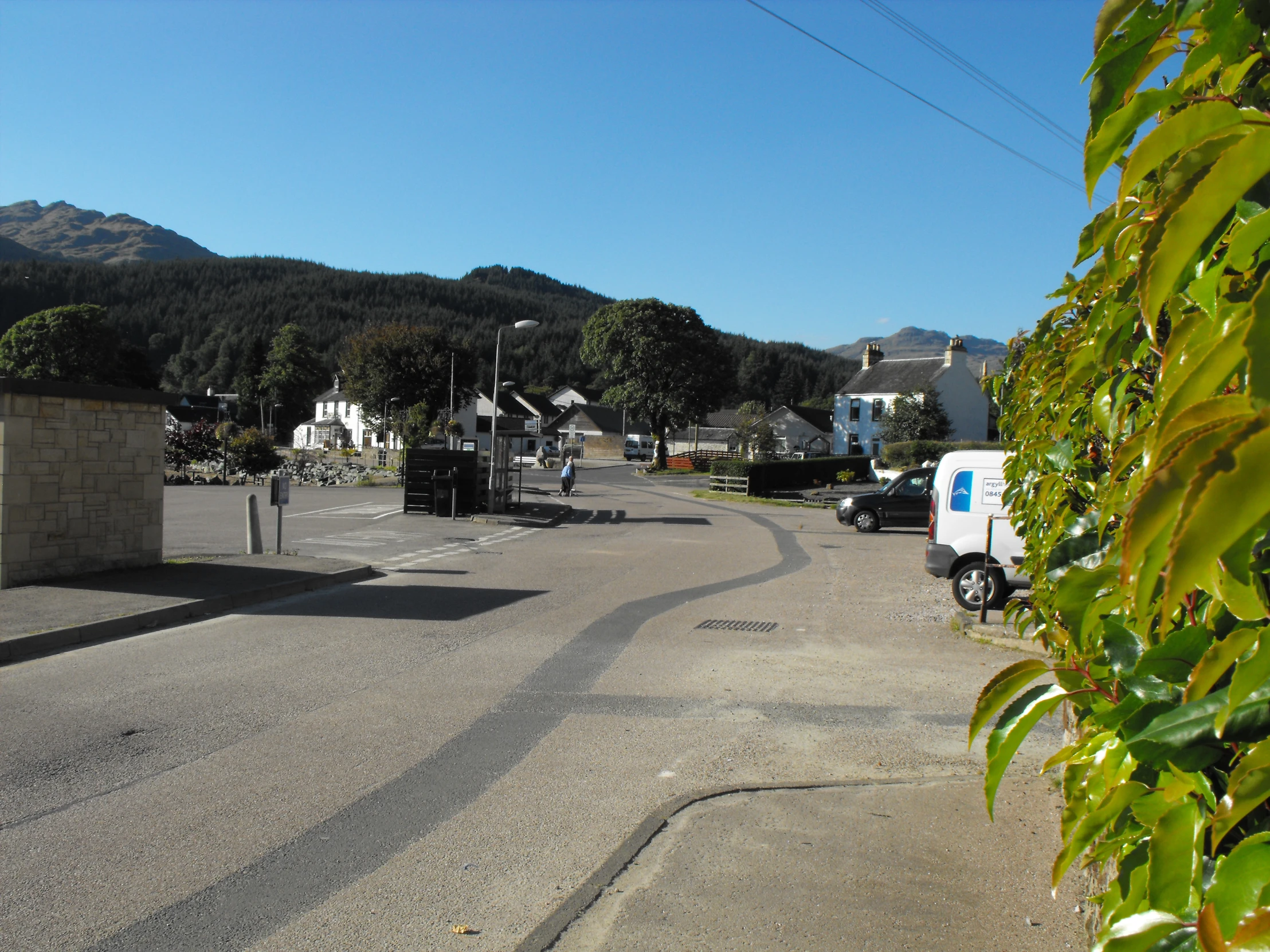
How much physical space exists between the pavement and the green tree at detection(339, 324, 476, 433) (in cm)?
4295

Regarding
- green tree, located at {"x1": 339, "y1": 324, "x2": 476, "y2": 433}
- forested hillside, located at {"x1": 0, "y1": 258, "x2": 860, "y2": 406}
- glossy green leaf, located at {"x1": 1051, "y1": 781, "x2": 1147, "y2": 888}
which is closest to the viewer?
glossy green leaf, located at {"x1": 1051, "y1": 781, "x2": 1147, "y2": 888}

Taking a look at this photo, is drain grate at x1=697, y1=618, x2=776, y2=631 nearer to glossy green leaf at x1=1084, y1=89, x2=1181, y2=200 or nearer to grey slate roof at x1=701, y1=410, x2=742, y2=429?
glossy green leaf at x1=1084, y1=89, x2=1181, y2=200

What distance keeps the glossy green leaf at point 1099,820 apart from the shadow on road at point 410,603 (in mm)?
10025

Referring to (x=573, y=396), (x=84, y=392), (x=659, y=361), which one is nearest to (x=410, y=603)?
(x=84, y=392)

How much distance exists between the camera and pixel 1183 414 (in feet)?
2.39

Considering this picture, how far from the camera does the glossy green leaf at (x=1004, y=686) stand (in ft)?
4.84

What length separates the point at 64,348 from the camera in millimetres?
75375

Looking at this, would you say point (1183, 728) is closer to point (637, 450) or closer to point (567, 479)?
point (567, 479)

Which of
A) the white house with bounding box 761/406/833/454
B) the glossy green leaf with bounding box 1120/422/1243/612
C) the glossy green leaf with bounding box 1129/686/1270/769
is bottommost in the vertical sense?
the glossy green leaf with bounding box 1129/686/1270/769

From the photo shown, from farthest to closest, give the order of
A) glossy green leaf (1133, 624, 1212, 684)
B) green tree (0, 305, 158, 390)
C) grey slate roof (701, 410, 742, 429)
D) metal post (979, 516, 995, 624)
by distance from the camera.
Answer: grey slate roof (701, 410, 742, 429)
green tree (0, 305, 158, 390)
metal post (979, 516, 995, 624)
glossy green leaf (1133, 624, 1212, 684)

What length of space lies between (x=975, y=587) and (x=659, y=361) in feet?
189

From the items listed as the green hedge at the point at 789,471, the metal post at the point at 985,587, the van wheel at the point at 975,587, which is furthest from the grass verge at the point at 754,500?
the metal post at the point at 985,587

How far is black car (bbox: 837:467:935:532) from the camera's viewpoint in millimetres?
26109

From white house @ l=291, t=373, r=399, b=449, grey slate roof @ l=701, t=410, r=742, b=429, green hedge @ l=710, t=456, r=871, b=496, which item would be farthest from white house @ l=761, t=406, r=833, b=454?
white house @ l=291, t=373, r=399, b=449
